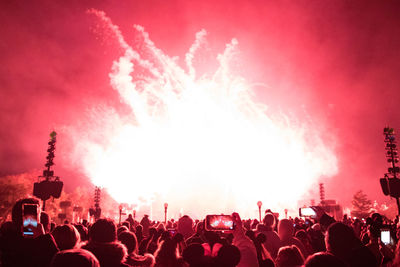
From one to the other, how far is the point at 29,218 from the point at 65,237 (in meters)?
0.75

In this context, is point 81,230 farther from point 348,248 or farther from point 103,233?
point 348,248

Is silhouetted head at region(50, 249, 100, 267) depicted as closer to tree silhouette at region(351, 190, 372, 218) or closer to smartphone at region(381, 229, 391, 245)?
smartphone at region(381, 229, 391, 245)

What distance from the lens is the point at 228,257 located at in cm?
375

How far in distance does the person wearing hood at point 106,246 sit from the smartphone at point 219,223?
3053mm

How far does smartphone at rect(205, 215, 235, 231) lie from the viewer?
23.2 feet

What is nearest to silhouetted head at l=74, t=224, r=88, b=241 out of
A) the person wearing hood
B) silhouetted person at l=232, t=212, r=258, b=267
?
the person wearing hood

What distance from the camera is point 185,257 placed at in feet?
12.6

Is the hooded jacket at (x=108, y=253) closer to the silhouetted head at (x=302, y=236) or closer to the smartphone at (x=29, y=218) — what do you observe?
the smartphone at (x=29, y=218)

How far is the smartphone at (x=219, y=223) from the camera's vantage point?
708cm

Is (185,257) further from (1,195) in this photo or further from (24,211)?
(1,195)

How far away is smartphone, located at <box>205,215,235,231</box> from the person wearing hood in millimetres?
3053

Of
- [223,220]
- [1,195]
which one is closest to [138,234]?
[223,220]

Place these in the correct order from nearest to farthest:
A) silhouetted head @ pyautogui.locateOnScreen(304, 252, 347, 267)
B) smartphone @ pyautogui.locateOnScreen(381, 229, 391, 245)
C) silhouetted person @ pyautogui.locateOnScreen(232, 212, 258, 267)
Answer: silhouetted head @ pyautogui.locateOnScreen(304, 252, 347, 267)
silhouetted person @ pyautogui.locateOnScreen(232, 212, 258, 267)
smartphone @ pyautogui.locateOnScreen(381, 229, 391, 245)

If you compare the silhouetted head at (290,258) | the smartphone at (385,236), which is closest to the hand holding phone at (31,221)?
the silhouetted head at (290,258)
